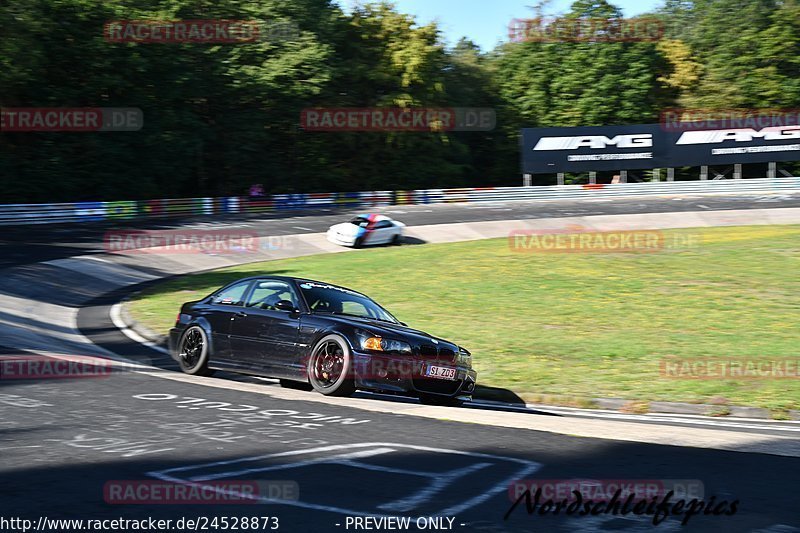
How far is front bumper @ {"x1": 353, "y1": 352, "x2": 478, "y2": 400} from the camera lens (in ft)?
31.8

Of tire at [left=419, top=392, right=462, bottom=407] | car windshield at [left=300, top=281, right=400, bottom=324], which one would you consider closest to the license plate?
tire at [left=419, top=392, right=462, bottom=407]

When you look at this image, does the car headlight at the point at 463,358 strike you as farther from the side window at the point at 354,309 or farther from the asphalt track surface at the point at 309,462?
the asphalt track surface at the point at 309,462

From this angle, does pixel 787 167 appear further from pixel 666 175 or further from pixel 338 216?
pixel 338 216

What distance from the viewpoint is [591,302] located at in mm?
19750

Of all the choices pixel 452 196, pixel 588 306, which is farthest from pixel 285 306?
pixel 452 196

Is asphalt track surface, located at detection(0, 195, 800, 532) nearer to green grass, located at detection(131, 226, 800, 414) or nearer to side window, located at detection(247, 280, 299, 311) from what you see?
side window, located at detection(247, 280, 299, 311)

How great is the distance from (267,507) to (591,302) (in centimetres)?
1546

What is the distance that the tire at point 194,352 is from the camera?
11.6 meters

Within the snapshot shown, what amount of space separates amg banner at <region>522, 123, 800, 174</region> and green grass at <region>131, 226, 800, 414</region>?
17964 mm

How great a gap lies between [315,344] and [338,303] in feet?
3.28

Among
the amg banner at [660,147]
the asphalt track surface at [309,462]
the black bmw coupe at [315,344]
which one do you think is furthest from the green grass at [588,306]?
the amg banner at [660,147]

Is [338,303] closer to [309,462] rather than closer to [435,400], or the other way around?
[435,400]

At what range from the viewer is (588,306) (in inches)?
758

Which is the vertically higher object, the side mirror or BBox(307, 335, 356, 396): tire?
the side mirror
